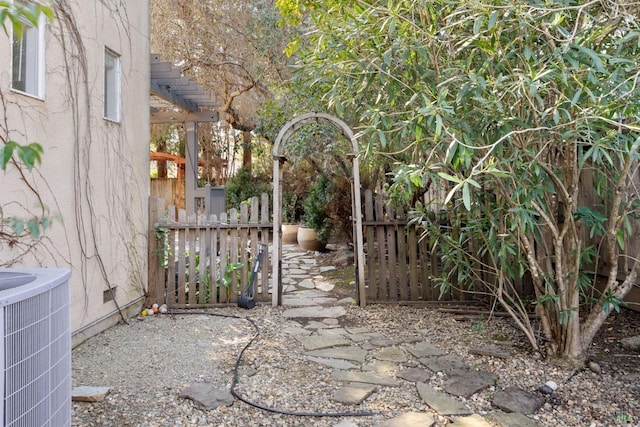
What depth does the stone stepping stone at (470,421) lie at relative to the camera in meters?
2.58

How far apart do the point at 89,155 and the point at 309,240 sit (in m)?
6.95

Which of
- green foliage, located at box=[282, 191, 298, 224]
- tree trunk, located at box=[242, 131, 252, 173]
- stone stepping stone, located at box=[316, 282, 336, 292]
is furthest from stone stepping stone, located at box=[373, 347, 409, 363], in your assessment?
tree trunk, located at box=[242, 131, 252, 173]

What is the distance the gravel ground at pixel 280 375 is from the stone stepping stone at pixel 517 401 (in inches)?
1.8

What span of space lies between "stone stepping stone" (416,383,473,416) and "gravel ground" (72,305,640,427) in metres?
0.05

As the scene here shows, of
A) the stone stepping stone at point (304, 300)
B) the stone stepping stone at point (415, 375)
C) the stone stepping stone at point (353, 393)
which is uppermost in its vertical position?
the stone stepping stone at point (304, 300)

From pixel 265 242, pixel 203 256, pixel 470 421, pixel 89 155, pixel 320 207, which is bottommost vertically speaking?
pixel 470 421

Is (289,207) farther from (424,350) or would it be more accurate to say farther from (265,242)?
(424,350)

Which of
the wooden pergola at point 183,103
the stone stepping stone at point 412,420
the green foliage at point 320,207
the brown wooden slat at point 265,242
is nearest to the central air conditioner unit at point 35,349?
the stone stepping stone at point 412,420

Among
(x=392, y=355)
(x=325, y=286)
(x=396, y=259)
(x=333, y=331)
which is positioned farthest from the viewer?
(x=325, y=286)

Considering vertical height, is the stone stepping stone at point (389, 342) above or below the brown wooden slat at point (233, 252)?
below

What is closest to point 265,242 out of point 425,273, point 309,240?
point 425,273

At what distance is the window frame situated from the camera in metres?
4.60

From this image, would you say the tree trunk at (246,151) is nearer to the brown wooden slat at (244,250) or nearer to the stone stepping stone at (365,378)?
the brown wooden slat at (244,250)

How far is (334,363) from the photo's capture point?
3.59 m
